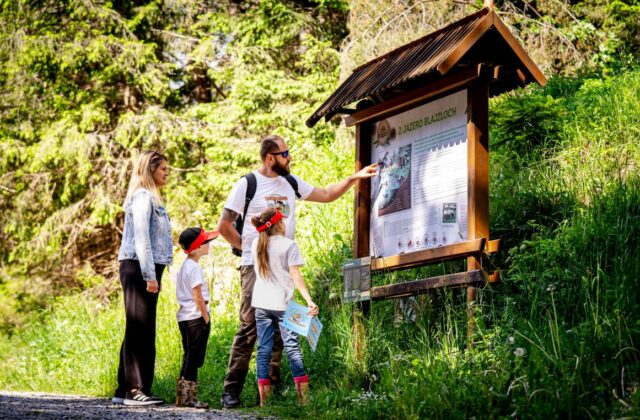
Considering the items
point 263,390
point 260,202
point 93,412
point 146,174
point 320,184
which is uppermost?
point 320,184

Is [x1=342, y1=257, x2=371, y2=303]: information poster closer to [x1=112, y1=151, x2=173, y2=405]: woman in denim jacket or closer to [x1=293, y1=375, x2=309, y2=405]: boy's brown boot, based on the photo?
[x1=293, y1=375, x2=309, y2=405]: boy's brown boot

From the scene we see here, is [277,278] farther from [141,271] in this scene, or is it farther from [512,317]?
[512,317]

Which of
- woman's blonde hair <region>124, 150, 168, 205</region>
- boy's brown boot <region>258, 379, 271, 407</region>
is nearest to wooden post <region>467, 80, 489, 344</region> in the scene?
boy's brown boot <region>258, 379, 271, 407</region>

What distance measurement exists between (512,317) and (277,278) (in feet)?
5.92

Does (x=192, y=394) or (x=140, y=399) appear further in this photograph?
(x=192, y=394)

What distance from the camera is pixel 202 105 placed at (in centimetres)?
1606

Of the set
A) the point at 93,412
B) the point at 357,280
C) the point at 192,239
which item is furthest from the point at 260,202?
the point at 93,412

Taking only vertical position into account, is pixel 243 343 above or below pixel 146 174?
below

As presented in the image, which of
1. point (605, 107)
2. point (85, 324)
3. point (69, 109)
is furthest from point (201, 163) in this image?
point (605, 107)

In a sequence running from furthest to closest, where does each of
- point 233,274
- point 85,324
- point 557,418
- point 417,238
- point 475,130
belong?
point 85,324 → point 233,274 → point 417,238 → point 475,130 → point 557,418

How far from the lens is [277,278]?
248 inches

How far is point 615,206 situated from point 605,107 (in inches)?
107

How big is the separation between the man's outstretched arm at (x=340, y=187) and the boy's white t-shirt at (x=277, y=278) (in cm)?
76

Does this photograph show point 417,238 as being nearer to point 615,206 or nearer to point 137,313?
point 615,206
